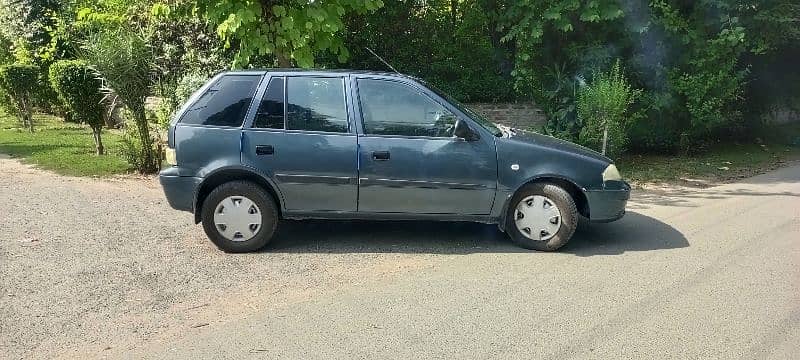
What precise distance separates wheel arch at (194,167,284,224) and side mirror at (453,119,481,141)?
172 cm

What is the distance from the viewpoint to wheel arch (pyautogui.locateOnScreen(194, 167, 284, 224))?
5.67m

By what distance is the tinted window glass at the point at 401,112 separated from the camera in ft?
18.7

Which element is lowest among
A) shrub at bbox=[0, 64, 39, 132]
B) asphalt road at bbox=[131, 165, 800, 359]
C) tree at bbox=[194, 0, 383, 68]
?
asphalt road at bbox=[131, 165, 800, 359]

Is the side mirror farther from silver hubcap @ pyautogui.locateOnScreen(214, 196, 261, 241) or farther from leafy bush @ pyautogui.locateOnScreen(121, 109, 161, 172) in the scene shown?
leafy bush @ pyautogui.locateOnScreen(121, 109, 161, 172)

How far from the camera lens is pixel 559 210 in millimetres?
5754

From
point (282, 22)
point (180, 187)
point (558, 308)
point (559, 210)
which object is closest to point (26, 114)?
point (282, 22)

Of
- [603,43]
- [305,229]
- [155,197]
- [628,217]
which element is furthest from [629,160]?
[155,197]

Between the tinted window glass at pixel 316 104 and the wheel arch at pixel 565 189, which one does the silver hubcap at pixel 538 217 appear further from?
the tinted window glass at pixel 316 104

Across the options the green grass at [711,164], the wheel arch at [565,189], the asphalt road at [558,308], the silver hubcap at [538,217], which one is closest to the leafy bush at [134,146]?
the asphalt road at [558,308]

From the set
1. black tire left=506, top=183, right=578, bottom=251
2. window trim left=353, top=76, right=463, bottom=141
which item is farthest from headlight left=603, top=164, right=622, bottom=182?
window trim left=353, top=76, right=463, bottom=141

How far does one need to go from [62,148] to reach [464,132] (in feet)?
32.3

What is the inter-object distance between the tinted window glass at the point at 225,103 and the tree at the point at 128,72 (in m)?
4.65

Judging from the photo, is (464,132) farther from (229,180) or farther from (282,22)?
(282,22)

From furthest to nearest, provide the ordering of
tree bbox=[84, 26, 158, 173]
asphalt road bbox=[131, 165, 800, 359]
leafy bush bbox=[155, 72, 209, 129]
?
leafy bush bbox=[155, 72, 209, 129], tree bbox=[84, 26, 158, 173], asphalt road bbox=[131, 165, 800, 359]
